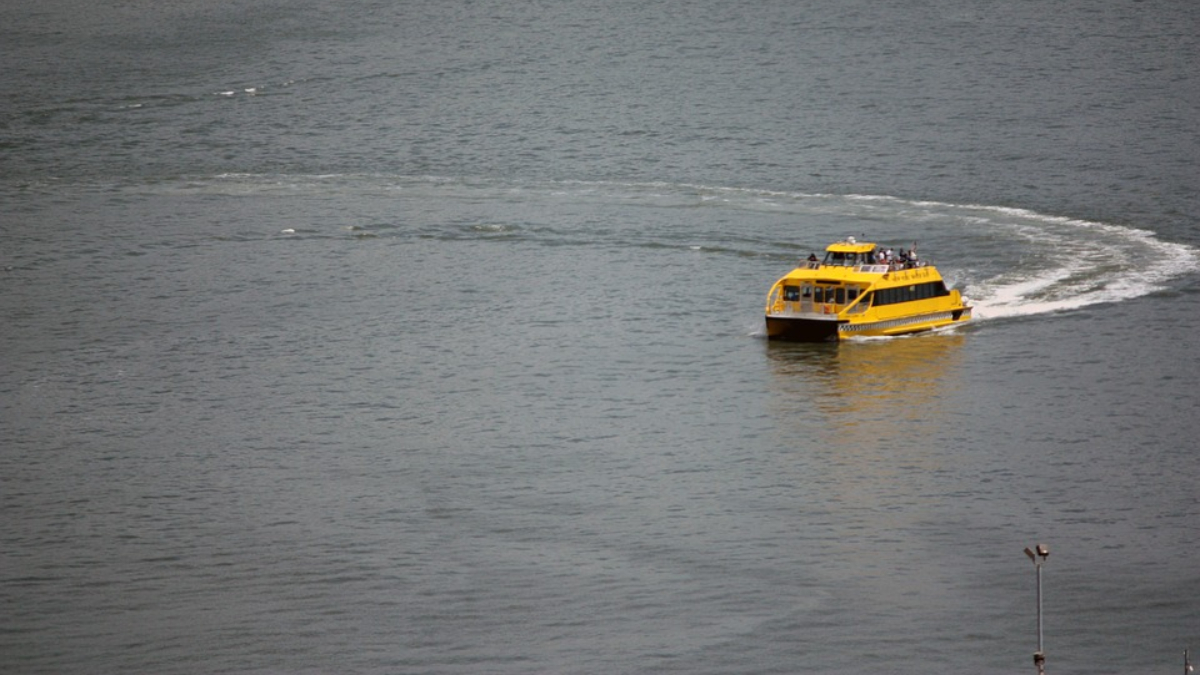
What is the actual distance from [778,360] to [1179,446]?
18672 millimetres

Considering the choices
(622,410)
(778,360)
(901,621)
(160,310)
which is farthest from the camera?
(160,310)

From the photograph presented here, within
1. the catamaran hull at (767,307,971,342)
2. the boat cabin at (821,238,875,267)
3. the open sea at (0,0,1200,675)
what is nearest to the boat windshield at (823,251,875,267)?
the boat cabin at (821,238,875,267)

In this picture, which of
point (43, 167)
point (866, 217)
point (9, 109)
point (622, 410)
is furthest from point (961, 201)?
point (9, 109)

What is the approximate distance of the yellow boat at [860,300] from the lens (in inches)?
3346

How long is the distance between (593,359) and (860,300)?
1201cm

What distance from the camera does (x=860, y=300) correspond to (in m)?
85.3

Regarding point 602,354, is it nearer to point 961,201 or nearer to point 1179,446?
point 1179,446

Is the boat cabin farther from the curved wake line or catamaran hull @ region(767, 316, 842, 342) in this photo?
the curved wake line

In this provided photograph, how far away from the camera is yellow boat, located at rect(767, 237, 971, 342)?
85.0m

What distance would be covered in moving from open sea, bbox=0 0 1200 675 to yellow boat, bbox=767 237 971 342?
1.45 m

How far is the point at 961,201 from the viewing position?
111m

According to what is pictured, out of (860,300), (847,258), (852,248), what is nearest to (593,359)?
(860,300)

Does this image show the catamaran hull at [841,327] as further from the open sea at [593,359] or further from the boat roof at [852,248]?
the boat roof at [852,248]

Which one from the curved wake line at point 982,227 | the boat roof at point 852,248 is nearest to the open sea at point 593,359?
the curved wake line at point 982,227
